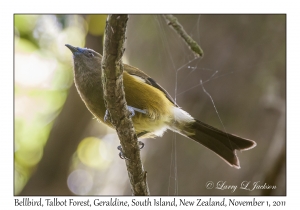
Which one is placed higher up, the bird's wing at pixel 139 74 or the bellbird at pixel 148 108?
the bird's wing at pixel 139 74

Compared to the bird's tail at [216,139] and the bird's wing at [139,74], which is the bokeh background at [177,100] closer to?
the bird's tail at [216,139]

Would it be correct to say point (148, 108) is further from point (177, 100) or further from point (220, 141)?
point (220, 141)

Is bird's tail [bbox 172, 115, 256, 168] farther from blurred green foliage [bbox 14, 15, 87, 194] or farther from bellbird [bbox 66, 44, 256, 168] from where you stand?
A: blurred green foliage [bbox 14, 15, 87, 194]

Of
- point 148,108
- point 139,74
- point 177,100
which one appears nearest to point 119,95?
point 148,108

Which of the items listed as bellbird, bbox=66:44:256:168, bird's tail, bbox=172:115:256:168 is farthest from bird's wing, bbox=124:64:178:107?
bird's tail, bbox=172:115:256:168

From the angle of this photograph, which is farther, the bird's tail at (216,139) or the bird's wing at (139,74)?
the bird's tail at (216,139)

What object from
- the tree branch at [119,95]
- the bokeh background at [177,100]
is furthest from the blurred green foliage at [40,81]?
the tree branch at [119,95]
